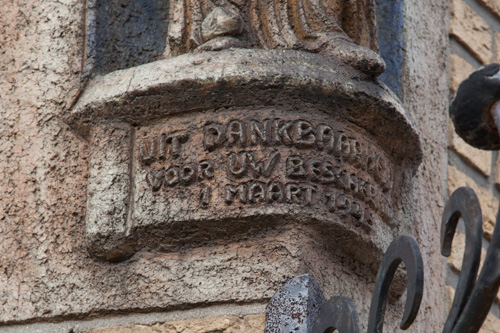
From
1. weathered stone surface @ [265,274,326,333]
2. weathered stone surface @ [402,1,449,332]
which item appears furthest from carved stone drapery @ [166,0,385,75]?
weathered stone surface @ [265,274,326,333]

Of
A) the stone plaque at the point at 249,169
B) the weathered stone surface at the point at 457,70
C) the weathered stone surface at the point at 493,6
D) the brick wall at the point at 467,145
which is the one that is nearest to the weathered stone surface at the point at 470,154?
the brick wall at the point at 467,145

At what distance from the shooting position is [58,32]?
6.34ft

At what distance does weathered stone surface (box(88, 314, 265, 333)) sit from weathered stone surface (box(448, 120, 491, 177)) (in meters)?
0.85

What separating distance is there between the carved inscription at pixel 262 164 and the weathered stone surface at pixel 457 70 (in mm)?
682

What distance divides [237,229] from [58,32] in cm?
57

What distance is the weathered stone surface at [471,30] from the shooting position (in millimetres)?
2465

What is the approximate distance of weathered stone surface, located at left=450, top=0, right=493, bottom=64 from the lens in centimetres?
246

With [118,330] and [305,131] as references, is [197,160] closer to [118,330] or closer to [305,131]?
[305,131]

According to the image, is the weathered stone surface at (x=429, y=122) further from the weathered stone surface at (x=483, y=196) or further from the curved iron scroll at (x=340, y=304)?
the curved iron scroll at (x=340, y=304)

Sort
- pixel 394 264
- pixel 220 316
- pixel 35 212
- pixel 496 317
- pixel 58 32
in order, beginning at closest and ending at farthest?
1. pixel 394 264
2. pixel 220 316
3. pixel 35 212
4. pixel 58 32
5. pixel 496 317

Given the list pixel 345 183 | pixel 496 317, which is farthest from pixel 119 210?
pixel 496 317

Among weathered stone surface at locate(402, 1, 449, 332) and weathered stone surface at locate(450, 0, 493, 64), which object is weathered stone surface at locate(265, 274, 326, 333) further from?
weathered stone surface at locate(450, 0, 493, 64)

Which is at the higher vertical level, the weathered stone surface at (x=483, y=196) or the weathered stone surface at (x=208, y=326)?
the weathered stone surface at (x=483, y=196)

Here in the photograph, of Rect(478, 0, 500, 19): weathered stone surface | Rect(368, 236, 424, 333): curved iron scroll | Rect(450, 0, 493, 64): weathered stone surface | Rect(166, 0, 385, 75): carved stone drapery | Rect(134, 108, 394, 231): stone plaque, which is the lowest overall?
Rect(368, 236, 424, 333): curved iron scroll
